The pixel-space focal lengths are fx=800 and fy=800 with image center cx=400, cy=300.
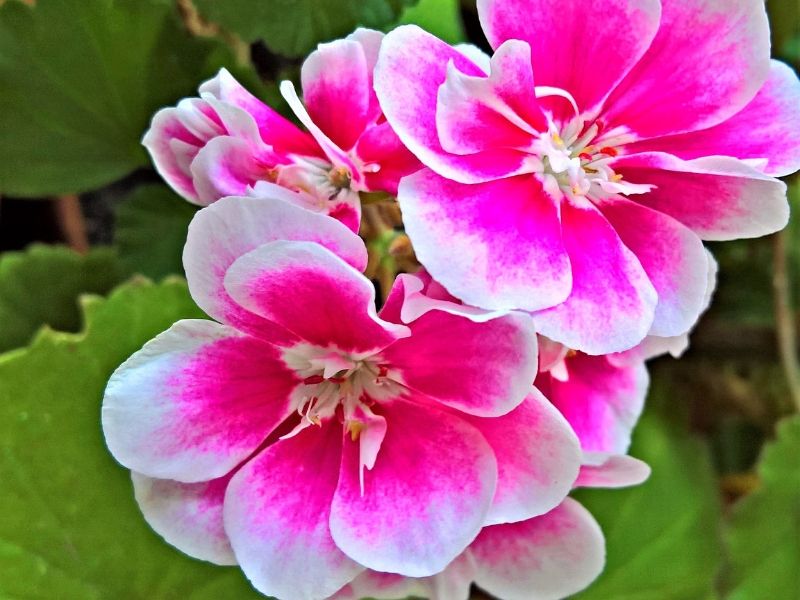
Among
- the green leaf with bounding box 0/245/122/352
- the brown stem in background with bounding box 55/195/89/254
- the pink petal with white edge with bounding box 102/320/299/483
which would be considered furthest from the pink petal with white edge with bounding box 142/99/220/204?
the brown stem in background with bounding box 55/195/89/254

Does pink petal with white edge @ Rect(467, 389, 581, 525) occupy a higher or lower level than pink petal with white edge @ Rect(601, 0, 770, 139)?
lower

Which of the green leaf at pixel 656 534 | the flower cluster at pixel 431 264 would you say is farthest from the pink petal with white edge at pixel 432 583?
the green leaf at pixel 656 534

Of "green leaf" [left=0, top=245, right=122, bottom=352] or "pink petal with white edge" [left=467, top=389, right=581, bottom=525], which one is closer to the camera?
"pink petal with white edge" [left=467, top=389, right=581, bottom=525]

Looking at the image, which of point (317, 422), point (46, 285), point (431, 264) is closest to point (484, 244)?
point (431, 264)

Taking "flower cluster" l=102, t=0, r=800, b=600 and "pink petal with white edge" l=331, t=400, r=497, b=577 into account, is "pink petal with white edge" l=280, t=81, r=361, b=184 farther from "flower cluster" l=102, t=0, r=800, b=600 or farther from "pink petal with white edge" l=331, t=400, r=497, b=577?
"pink petal with white edge" l=331, t=400, r=497, b=577

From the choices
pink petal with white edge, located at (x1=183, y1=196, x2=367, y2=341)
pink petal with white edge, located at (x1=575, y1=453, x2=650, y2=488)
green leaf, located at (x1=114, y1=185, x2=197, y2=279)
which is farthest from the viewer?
green leaf, located at (x1=114, y1=185, x2=197, y2=279)

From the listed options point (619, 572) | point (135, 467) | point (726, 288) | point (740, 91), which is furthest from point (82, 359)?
point (726, 288)

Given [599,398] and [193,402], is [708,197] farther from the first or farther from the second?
[193,402]
